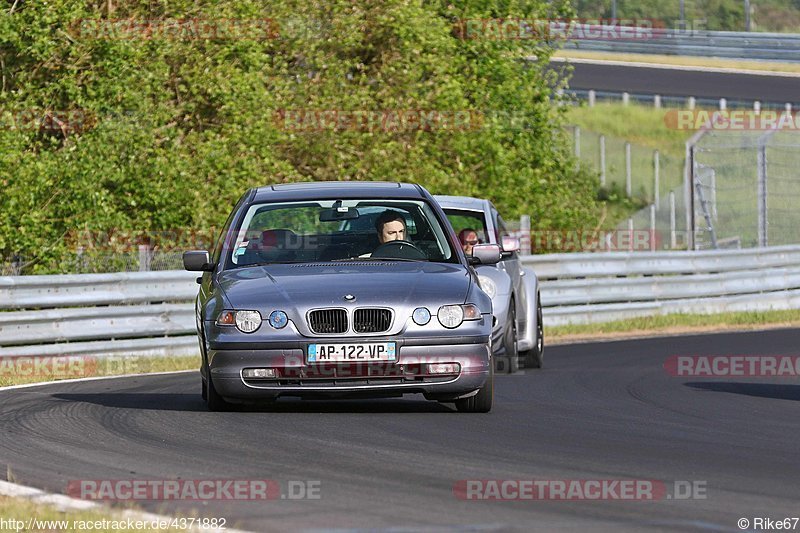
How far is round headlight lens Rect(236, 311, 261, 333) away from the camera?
10000 millimetres

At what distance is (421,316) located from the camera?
9.95m

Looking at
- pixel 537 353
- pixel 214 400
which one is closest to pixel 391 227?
pixel 214 400

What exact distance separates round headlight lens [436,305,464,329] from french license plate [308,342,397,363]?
13.9 inches

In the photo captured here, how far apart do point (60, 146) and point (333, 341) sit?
15587mm

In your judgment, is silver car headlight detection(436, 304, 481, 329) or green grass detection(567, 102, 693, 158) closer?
silver car headlight detection(436, 304, 481, 329)

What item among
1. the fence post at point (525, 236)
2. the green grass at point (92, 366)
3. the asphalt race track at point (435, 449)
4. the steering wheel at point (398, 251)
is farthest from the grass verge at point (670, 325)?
the steering wheel at point (398, 251)

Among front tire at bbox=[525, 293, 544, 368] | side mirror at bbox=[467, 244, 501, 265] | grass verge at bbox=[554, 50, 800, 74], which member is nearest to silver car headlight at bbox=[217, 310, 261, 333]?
side mirror at bbox=[467, 244, 501, 265]

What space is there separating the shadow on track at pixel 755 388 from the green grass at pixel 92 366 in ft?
17.9

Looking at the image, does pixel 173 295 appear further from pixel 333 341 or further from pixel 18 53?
pixel 333 341

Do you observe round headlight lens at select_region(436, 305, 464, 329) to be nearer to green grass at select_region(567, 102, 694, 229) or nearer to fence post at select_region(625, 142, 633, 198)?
green grass at select_region(567, 102, 694, 229)

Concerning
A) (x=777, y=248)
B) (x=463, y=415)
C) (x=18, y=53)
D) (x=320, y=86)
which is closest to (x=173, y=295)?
(x=18, y=53)

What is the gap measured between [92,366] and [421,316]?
721 centimetres

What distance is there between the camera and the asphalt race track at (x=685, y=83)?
50906 mm

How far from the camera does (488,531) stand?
609 centimetres
